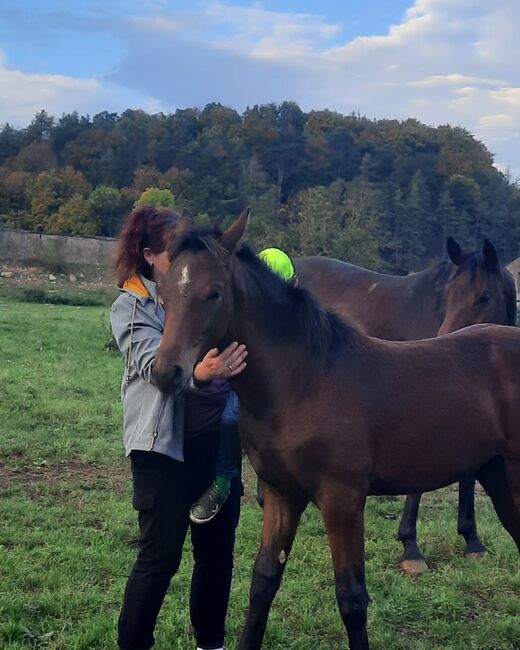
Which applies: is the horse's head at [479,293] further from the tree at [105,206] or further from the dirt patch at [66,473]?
the tree at [105,206]

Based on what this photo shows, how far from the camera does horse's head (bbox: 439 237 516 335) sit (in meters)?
4.50

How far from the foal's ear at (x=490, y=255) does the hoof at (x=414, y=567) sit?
1.99 meters

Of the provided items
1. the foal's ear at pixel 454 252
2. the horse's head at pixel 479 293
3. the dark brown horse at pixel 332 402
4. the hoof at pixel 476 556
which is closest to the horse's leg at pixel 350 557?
the dark brown horse at pixel 332 402

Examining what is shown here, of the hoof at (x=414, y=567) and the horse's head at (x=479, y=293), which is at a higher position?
the horse's head at (x=479, y=293)

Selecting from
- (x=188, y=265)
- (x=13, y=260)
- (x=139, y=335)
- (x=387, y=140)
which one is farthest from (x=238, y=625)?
(x=387, y=140)

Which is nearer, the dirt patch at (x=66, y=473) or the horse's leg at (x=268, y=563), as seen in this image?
the horse's leg at (x=268, y=563)

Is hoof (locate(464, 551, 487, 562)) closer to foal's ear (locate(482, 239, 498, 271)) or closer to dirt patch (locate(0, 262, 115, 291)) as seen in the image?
foal's ear (locate(482, 239, 498, 271))

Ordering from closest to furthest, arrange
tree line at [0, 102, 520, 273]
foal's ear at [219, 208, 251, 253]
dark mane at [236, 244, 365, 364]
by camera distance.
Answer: foal's ear at [219, 208, 251, 253], dark mane at [236, 244, 365, 364], tree line at [0, 102, 520, 273]

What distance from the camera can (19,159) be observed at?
61.7m

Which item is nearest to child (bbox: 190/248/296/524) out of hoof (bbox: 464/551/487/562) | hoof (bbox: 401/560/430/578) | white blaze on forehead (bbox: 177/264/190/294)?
white blaze on forehead (bbox: 177/264/190/294)

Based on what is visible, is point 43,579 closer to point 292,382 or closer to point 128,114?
point 292,382

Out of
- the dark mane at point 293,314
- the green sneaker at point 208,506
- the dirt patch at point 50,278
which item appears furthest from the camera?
the dirt patch at point 50,278

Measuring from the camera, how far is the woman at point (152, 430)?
267 centimetres

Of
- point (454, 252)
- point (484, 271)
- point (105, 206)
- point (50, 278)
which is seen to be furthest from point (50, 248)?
point (484, 271)
